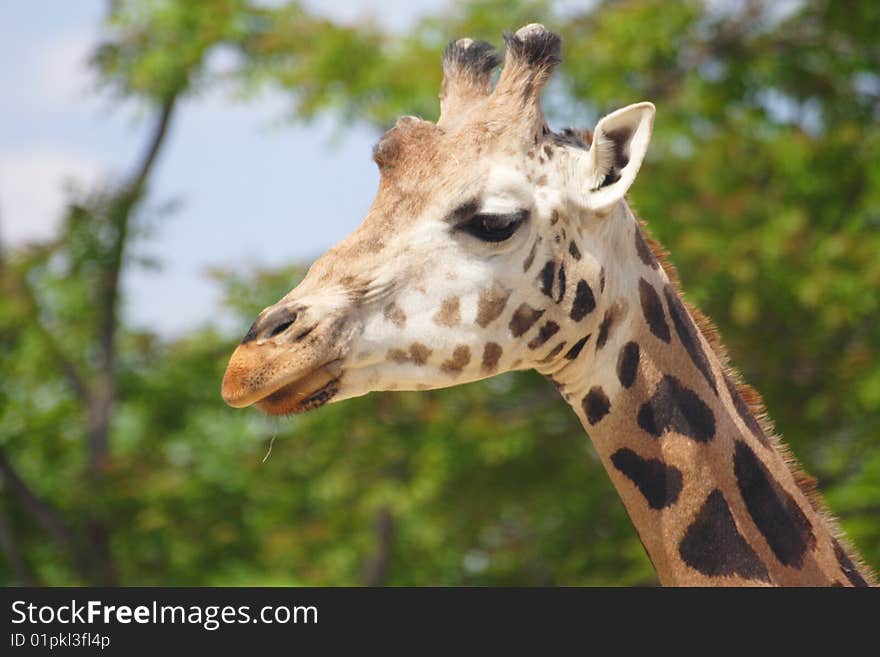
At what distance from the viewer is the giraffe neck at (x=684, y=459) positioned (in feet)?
13.7

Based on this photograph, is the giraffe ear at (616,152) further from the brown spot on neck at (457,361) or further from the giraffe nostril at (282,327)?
the giraffe nostril at (282,327)

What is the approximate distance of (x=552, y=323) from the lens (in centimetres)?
421

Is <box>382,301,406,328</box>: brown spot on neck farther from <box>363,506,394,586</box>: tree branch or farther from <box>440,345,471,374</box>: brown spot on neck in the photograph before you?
<box>363,506,394,586</box>: tree branch

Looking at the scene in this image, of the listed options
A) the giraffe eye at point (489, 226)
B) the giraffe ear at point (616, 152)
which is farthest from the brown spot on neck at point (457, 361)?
the giraffe ear at point (616, 152)

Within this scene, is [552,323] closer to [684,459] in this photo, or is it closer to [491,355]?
[491,355]

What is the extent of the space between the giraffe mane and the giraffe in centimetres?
2

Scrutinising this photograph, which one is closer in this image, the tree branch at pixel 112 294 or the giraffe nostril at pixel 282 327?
the giraffe nostril at pixel 282 327

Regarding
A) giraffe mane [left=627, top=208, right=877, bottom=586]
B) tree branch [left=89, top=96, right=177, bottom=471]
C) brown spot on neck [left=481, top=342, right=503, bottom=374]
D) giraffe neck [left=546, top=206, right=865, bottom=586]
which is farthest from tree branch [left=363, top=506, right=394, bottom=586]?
brown spot on neck [left=481, top=342, right=503, bottom=374]

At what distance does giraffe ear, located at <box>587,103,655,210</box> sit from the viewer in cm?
424

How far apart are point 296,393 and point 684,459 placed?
52.2 inches

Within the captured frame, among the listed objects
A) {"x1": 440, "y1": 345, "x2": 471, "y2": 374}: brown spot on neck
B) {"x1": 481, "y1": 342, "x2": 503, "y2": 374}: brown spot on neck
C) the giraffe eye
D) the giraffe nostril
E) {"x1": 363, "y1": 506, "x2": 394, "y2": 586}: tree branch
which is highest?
the giraffe nostril

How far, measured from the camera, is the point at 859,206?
15.0m

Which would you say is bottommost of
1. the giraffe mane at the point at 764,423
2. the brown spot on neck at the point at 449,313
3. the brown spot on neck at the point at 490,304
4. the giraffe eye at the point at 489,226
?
the giraffe mane at the point at 764,423

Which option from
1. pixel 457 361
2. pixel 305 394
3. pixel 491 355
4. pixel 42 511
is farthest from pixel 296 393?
pixel 42 511
